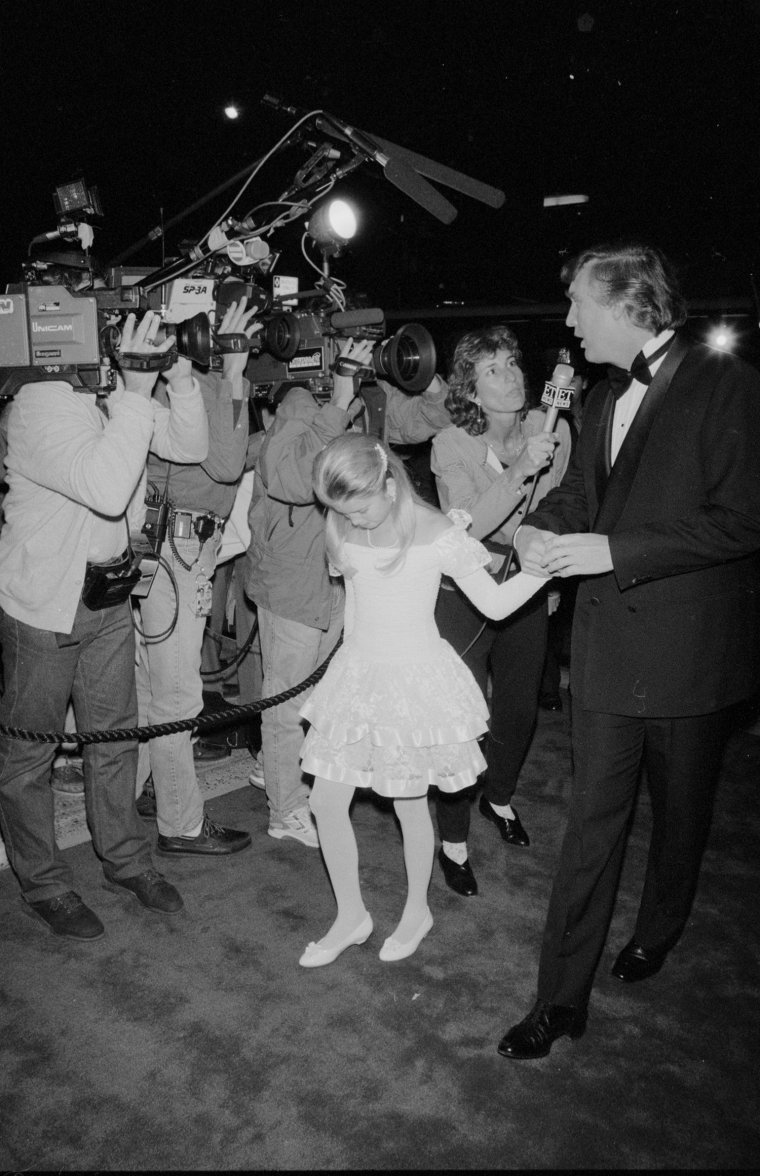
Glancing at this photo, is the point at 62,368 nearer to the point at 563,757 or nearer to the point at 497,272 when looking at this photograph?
the point at 563,757

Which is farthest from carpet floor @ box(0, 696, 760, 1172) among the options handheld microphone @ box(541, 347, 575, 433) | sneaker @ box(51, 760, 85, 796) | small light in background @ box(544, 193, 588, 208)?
small light in background @ box(544, 193, 588, 208)

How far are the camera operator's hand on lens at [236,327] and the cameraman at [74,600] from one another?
0.25 metres

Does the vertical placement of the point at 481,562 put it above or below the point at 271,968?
above

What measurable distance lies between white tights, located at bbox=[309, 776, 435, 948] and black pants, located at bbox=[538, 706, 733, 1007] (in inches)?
19.7

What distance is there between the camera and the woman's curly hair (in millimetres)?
3199

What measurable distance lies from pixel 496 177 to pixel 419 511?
→ 9.01 m

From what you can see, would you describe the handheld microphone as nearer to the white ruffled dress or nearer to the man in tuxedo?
the man in tuxedo

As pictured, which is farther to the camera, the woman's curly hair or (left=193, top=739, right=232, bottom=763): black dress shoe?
(left=193, top=739, right=232, bottom=763): black dress shoe

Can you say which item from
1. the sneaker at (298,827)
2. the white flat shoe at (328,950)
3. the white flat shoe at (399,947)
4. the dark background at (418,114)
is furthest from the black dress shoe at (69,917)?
the dark background at (418,114)

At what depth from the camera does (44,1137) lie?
1.98 m

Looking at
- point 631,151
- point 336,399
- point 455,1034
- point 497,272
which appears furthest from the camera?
point 497,272

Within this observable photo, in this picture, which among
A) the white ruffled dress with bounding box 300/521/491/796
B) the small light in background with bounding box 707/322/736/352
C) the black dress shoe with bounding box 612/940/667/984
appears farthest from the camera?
the small light in background with bounding box 707/322/736/352

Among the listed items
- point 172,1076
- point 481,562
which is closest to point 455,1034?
point 172,1076

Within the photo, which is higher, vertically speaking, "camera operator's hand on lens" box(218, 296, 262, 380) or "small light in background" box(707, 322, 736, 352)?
"small light in background" box(707, 322, 736, 352)
